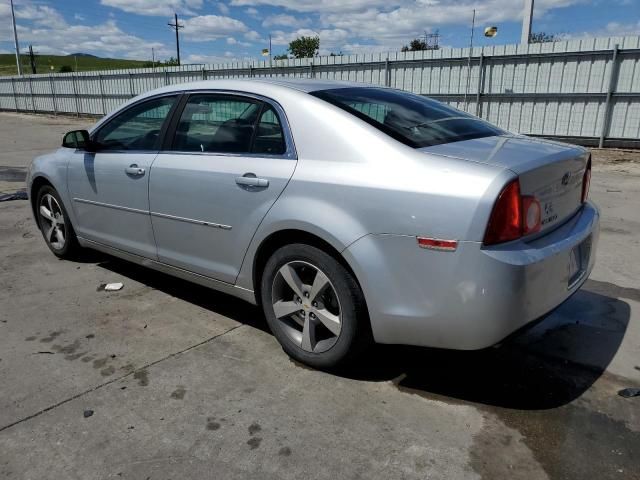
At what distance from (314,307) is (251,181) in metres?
0.81

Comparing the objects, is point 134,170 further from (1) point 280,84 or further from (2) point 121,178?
(1) point 280,84

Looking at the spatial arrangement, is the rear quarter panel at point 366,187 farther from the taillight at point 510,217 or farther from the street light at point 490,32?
the street light at point 490,32

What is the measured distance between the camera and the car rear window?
2.86m

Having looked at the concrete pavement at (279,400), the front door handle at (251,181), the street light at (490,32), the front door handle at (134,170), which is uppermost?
the street light at (490,32)

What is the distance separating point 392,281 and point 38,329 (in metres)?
2.53

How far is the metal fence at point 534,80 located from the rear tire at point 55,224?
1214cm

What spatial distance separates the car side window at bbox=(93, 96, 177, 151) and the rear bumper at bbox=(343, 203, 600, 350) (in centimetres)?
198

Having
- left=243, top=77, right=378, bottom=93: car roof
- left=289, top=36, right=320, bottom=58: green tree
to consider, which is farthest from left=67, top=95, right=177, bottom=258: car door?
left=289, top=36, right=320, bottom=58: green tree

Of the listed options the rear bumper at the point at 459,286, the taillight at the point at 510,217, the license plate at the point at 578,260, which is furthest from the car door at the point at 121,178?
the license plate at the point at 578,260

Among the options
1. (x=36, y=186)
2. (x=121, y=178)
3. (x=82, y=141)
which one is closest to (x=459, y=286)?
(x=121, y=178)

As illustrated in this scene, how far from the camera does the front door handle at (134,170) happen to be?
378 centimetres

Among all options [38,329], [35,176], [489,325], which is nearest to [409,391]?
[489,325]

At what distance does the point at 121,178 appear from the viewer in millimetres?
3951

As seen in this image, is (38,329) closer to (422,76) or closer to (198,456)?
(198,456)
